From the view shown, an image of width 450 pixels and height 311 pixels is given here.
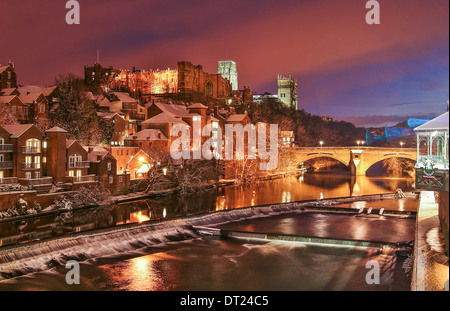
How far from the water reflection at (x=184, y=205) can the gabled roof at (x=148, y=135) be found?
9.03 metres

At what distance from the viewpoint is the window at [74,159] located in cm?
3387

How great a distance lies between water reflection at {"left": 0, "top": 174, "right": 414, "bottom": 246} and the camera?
24.5 m

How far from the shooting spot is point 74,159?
34.2 meters

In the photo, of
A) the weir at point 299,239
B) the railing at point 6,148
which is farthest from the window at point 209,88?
the weir at point 299,239

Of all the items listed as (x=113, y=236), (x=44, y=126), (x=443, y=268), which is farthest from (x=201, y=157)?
(x=443, y=268)

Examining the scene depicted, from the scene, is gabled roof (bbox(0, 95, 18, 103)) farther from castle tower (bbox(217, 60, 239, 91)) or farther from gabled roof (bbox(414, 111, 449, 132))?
castle tower (bbox(217, 60, 239, 91))

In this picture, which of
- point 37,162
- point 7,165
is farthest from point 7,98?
point 7,165

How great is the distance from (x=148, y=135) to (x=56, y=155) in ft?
49.7

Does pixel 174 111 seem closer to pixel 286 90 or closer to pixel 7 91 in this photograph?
pixel 7 91

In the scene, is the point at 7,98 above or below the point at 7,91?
below

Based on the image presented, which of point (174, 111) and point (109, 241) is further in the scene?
Answer: point (174, 111)
